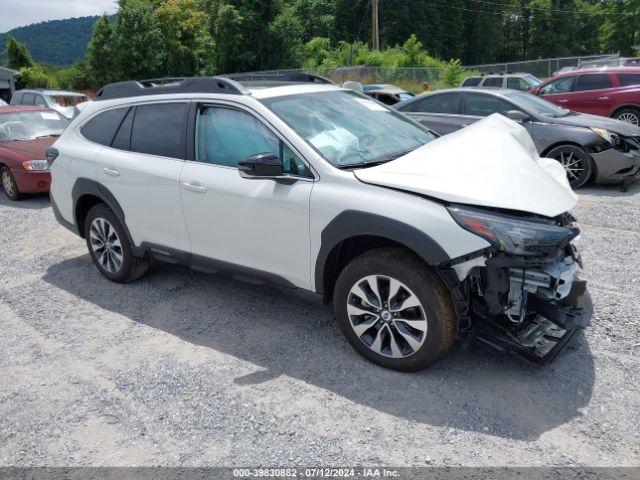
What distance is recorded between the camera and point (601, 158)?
305 inches

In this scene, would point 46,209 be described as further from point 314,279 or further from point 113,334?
point 314,279

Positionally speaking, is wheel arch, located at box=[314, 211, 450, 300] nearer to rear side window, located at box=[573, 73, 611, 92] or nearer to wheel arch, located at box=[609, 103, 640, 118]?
wheel arch, located at box=[609, 103, 640, 118]

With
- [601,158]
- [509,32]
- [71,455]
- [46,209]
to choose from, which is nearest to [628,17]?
[509,32]

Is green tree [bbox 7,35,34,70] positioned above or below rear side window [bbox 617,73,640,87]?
above

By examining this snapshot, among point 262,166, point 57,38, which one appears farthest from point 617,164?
point 57,38

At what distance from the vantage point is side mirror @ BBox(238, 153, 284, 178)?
3574mm

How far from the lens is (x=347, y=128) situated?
405 cm

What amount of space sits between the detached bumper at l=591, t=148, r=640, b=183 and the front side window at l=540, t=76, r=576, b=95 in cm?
581

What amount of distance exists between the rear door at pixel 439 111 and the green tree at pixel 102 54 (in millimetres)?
31660

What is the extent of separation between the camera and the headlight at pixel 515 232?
3.01 metres

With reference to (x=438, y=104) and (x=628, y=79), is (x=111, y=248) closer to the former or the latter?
(x=438, y=104)

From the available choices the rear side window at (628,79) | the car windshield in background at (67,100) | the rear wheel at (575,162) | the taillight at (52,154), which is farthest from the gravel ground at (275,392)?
the car windshield in background at (67,100)

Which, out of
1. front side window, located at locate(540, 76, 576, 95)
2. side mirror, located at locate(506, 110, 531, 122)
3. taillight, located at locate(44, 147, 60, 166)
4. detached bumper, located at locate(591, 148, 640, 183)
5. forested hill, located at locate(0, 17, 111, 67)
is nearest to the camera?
taillight, located at locate(44, 147, 60, 166)

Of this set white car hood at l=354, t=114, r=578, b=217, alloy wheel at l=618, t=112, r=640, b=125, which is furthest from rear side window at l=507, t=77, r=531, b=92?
white car hood at l=354, t=114, r=578, b=217
